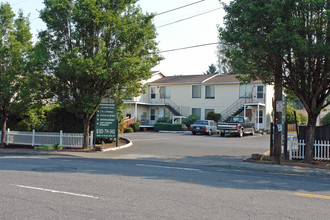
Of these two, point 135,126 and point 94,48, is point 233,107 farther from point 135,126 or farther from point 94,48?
point 94,48

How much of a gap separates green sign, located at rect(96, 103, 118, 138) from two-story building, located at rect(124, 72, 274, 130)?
785 inches

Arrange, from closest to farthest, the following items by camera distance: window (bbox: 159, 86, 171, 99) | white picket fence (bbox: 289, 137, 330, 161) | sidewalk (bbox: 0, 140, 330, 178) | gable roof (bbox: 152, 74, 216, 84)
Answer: sidewalk (bbox: 0, 140, 330, 178), white picket fence (bbox: 289, 137, 330, 161), gable roof (bbox: 152, 74, 216, 84), window (bbox: 159, 86, 171, 99)

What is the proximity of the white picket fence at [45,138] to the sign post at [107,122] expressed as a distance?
714 mm

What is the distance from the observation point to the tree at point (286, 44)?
36.4ft

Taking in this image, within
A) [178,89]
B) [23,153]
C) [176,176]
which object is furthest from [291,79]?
[178,89]

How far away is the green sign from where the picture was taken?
18.0m

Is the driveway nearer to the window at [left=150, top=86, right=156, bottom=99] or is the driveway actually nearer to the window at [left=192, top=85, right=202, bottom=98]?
the window at [left=192, top=85, right=202, bottom=98]

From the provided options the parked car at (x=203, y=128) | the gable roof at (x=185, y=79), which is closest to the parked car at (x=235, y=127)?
the parked car at (x=203, y=128)

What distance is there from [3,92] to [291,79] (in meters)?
15.0

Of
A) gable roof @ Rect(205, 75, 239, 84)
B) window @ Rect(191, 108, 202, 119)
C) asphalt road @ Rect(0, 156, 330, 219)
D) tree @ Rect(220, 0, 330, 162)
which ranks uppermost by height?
gable roof @ Rect(205, 75, 239, 84)

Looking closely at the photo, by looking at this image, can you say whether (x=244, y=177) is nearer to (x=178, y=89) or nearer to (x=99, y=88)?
(x=99, y=88)

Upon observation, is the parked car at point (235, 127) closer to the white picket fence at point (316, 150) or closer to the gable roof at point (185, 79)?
the gable roof at point (185, 79)

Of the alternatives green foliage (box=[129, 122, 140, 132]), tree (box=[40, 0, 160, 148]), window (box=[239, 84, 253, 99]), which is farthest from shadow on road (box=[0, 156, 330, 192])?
window (box=[239, 84, 253, 99])

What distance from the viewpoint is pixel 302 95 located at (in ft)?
42.3
